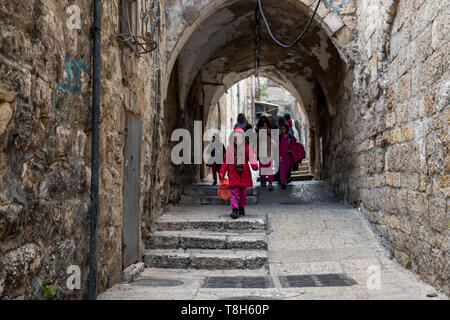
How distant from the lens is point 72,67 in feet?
9.04

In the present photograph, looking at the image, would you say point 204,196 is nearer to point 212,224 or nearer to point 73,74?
point 212,224

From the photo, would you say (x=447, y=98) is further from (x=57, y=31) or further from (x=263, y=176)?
(x=263, y=176)

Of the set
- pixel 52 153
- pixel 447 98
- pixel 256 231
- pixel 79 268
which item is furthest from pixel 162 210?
pixel 447 98

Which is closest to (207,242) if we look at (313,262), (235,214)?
(235,214)

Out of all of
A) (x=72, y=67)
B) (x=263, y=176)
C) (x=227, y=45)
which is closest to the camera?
(x=72, y=67)

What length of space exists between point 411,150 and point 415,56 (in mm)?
755

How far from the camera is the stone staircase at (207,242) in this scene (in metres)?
4.49

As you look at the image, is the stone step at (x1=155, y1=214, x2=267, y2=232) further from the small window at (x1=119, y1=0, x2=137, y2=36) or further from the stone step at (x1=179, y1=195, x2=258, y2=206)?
the small window at (x1=119, y1=0, x2=137, y2=36)

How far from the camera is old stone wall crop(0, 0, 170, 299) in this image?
76.2 inches

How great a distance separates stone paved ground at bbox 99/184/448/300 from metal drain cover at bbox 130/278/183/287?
0.07 m

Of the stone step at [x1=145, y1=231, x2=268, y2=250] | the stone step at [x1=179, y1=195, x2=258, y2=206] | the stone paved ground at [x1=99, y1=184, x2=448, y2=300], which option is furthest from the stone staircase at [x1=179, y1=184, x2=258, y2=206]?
the stone step at [x1=145, y1=231, x2=268, y2=250]

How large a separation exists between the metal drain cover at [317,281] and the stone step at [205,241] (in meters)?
0.85

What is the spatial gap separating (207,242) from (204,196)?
7.56ft

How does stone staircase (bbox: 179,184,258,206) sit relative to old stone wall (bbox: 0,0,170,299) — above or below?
below
